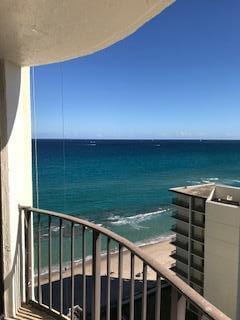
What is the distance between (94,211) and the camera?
1259 inches

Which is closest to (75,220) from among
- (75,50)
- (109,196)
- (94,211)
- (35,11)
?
(75,50)

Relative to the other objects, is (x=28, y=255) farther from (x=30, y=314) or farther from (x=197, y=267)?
(x=197, y=267)

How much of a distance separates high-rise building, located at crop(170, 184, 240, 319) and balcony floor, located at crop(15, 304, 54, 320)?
39.3 feet

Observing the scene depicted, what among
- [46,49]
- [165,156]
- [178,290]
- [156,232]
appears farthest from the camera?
[165,156]

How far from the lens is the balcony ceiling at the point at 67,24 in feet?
4.67

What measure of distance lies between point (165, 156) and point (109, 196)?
1714 inches

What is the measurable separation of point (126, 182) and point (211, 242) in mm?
36176

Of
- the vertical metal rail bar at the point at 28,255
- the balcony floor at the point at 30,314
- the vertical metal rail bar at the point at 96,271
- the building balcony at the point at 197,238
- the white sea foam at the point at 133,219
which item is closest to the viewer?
the vertical metal rail bar at the point at 96,271

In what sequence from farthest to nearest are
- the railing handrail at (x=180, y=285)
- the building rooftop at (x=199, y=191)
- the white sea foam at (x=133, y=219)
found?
the white sea foam at (x=133, y=219) < the building rooftop at (x=199, y=191) < the railing handrail at (x=180, y=285)

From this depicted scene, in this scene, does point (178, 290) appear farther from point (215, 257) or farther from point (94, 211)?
point (94, 211)

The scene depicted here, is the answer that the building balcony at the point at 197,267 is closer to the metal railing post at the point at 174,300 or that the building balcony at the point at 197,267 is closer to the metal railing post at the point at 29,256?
the metal railing post at the point at 29,256

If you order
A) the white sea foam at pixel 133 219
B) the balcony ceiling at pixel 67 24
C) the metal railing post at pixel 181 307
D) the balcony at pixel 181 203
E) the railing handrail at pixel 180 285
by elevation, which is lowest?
the white sea foam at pixel 133 219

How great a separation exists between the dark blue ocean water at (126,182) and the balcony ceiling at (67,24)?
714 centimetres

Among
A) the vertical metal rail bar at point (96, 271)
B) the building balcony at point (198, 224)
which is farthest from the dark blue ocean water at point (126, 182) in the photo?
the vertical metal rail bar at point (96, 271)
